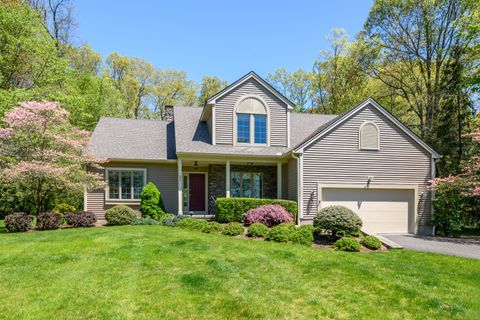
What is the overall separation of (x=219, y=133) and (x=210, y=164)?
1.67 metres

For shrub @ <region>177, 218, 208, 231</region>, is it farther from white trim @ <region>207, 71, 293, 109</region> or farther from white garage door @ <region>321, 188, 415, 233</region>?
white trim @ <region>207, 71, 293, 109</region>

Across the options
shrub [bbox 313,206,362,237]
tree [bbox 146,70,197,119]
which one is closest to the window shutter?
shrub [bbox 313,206,362,237]

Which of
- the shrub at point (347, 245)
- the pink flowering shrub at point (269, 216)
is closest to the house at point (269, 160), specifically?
the pink flowering shrub at point (269, 216)

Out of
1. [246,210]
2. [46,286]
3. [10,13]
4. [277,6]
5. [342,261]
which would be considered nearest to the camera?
[46,286]

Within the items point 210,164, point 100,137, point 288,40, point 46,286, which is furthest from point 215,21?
point 46,286

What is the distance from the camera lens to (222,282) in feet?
20.2

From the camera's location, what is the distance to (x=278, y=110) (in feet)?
54.4

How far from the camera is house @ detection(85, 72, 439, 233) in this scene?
14.1 metres

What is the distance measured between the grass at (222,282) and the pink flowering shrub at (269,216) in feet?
11.9

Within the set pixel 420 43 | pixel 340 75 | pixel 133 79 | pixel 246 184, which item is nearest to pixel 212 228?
pixel 246 184

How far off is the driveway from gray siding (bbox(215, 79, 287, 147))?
6.81 meters

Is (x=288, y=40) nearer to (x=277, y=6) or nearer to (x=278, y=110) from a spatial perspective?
(x=277, y=6)

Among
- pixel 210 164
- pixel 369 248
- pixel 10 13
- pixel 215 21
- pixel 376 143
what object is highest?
pixel 10 13

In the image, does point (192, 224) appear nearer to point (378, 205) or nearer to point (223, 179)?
point (223, 179)
